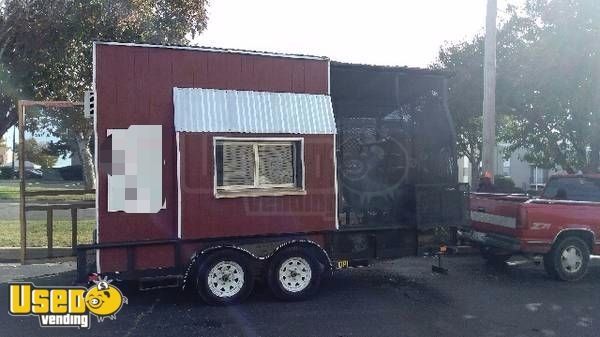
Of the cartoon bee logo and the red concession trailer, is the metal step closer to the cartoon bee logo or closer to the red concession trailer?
the red concession trailer

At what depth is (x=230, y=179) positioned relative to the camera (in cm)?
671

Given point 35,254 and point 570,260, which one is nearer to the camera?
point 35,254

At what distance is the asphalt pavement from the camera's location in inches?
229

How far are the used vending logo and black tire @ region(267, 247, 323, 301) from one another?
203 cm

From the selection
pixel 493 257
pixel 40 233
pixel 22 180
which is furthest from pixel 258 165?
pixel 40 233

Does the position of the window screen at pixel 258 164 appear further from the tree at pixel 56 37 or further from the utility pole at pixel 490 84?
the tree at pixel 56 37

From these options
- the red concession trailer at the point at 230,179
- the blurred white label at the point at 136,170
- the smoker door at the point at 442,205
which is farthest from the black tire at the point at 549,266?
the blurred white label at the point at 136,170

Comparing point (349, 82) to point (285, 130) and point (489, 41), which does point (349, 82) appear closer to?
point (285, 130)

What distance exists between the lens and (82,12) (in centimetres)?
1223

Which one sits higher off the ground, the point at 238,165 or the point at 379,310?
the point at 238,165

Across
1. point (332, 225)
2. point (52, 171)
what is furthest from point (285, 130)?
point (52, 171)

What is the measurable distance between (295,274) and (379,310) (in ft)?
4.01

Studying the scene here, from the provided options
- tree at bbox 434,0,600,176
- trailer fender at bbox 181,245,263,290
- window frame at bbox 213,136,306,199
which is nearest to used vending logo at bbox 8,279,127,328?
trailer fender at bbox 181,245,263,290

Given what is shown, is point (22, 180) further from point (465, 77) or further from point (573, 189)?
point (465, 77)
